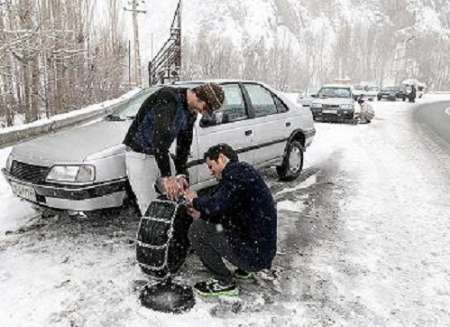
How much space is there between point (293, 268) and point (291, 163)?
312 centimetres

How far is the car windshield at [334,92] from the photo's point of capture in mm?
17219

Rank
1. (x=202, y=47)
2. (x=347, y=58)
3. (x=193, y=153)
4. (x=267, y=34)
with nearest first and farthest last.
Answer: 1. (x=193, y=153)
2. (x=202, y=47)
3. (x=347, y=58)
4. (x=267, y=34)

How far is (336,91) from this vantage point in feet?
57.9

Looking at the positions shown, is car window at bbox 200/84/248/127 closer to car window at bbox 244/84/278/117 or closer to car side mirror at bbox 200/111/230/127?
car side mirror at bbox 200/111/230/127

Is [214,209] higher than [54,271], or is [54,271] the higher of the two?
[214,209]

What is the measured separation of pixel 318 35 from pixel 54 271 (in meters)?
111

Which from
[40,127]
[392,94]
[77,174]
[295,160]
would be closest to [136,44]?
[40,127]

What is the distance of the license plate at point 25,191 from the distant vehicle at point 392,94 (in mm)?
37483

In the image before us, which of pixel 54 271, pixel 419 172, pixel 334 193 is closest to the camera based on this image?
pixel 54 271

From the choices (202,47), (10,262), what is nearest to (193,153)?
(10,262)

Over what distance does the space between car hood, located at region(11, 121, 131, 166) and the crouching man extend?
1352 millimetres

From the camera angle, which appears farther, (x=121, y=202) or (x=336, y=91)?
(x=336, y=91)

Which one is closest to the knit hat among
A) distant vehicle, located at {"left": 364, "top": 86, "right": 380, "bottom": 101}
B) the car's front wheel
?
the car's front wheel

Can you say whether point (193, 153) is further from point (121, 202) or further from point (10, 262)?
point (10, 262)
